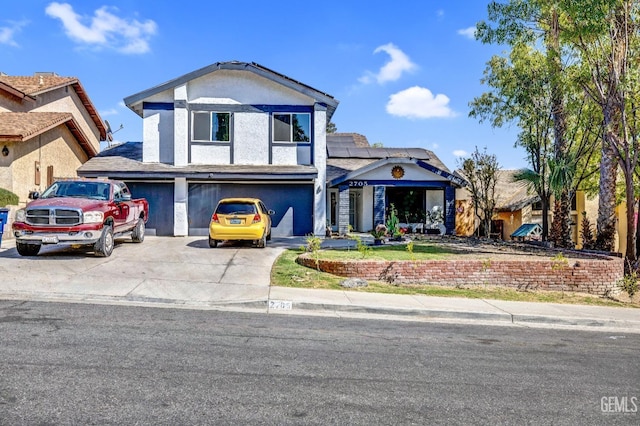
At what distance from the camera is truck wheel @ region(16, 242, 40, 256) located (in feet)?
38.4

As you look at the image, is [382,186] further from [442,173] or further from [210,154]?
[210,154]

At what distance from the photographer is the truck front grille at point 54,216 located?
11203 mm

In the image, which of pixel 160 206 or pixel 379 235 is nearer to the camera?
pixel 379 235

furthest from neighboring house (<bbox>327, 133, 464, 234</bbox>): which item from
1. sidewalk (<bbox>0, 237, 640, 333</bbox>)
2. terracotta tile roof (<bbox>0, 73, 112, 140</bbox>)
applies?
terracotta tile roof (<bbox>0, 73, 112, 140</bbox>)

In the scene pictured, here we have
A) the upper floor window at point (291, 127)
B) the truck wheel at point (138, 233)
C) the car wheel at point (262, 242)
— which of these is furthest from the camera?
the upper floor window at point (291, 127)

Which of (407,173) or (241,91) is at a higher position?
(241,91)

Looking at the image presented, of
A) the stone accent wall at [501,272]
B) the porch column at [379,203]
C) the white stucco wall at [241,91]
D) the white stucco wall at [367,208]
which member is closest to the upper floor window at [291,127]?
the white stucco wall at [241,91]

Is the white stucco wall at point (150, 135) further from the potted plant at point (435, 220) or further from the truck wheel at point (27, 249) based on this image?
the potted plant at point (435, 220)

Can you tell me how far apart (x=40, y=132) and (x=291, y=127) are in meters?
9.94

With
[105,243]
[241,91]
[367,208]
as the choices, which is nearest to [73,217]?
[105,243]

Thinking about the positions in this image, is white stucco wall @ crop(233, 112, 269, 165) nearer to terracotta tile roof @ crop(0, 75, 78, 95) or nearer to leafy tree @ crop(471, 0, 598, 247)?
leafy tree @ crop(471, 0, 598, 247)

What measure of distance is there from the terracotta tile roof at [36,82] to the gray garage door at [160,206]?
11.0 metres

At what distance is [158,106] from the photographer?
19391 millimetres
